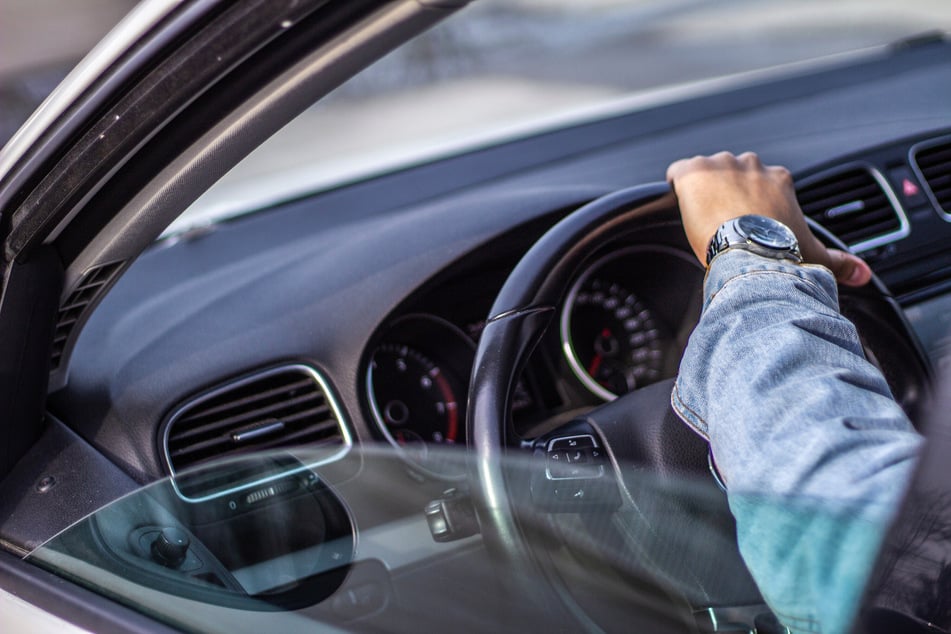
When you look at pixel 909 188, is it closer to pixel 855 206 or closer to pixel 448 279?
pixel 855 206

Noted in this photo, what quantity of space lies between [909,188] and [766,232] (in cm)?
143

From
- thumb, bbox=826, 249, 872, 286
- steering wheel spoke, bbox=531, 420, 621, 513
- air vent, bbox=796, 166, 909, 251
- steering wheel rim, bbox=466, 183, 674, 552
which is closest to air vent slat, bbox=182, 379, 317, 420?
steering wheel rim, bbox=466, 183, 674, 552

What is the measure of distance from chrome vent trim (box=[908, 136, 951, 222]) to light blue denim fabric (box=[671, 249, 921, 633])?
5.21 feet

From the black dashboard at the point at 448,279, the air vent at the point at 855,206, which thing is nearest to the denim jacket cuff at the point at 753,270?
the black dashboard at the point at 448,279

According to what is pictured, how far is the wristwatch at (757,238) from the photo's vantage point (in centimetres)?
150

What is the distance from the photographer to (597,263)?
7.30ft

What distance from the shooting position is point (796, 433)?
1.11 metres

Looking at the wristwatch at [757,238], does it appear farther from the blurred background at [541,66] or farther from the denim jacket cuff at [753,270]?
the blurred background at [541,66]

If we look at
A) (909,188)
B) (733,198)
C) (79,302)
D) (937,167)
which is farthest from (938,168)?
(79,302)

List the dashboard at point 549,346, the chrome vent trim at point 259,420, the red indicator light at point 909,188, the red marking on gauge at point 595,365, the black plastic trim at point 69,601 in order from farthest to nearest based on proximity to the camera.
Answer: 1. the red indicator light at point 909,188
2. the red marking on gauge at point 595,365
3. the dashboard at point 549,346
4. the chrome vent trim at point 259,420
5. the black plastic trim at point 69,601

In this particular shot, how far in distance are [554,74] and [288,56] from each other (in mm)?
3354

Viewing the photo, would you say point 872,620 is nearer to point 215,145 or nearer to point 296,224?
point 215,145

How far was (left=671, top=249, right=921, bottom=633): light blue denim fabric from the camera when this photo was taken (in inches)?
37.9

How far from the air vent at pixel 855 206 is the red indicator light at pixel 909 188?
1.9 inches
